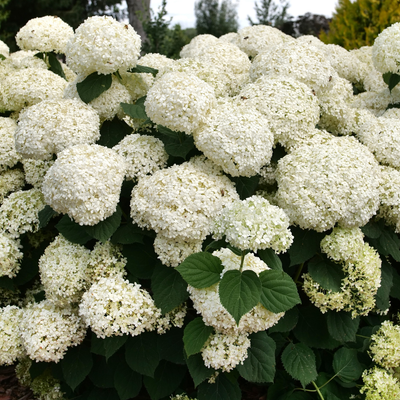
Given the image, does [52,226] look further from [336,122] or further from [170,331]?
[336,122]

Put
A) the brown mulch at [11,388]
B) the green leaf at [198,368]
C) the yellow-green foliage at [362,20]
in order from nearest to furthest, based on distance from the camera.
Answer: the green leaf at [198,368], the brown mulch at [11,388], the yellow-green foliage at [362,20]

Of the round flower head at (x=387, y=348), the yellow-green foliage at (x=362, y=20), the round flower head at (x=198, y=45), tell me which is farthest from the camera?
the yellow-green foliage at (x=362, y=20)

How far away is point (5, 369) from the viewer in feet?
10.5

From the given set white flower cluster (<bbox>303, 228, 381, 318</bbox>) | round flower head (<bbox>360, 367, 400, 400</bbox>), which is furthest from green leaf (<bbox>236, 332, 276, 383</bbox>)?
round flower head (<bbox>360, 367, 400, 400</bbox>)

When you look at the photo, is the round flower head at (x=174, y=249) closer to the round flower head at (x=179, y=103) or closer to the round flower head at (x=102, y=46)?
the round flower head at (x=179, y=103)

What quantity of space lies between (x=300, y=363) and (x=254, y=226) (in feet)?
3.68

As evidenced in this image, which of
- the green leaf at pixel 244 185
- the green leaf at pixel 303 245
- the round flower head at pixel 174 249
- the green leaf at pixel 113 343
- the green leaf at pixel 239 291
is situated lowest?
the green leaf at pixel 113 343

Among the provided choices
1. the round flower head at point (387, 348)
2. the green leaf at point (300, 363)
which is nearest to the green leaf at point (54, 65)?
the green leaf at point (300, 363)

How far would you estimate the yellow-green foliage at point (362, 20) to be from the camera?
19.5 ft

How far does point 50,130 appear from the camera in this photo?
244 centimetres

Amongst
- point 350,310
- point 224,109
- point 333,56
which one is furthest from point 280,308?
point 333,56

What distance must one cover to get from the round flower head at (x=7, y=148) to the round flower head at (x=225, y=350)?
206 cm

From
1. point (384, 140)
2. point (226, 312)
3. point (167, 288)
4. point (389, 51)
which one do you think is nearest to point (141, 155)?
point (167, 288)

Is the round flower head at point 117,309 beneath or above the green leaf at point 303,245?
beneath
